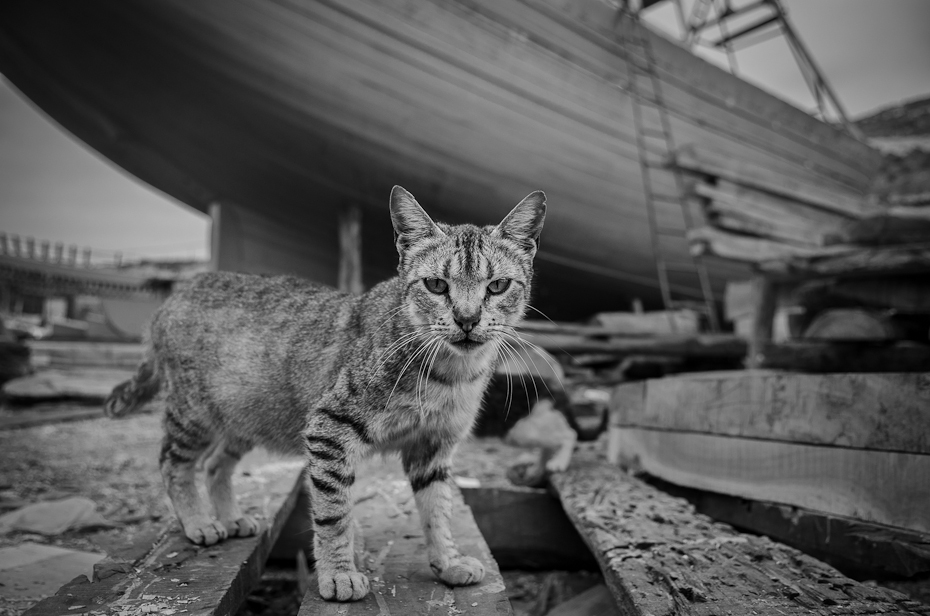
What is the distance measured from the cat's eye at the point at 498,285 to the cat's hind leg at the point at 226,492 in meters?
1.33

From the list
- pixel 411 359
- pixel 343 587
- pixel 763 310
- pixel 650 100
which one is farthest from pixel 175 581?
pixel 650 100

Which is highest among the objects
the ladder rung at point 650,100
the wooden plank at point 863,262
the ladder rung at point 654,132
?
the ladder rung at point 650,100

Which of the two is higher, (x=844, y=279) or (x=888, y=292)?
(x=844, y=279)

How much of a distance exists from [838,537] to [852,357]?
6.28 ft

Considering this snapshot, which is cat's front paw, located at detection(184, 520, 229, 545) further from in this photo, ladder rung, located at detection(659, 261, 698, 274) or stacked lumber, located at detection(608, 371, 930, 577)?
ladder rung, located at detection(659, 261, 698, 274)

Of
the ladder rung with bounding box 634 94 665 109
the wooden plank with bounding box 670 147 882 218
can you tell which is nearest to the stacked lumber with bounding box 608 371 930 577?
the wooden plank with bounding box 670 147 882 218

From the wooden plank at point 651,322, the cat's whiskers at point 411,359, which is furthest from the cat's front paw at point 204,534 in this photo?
the wooden plank at point 651,322

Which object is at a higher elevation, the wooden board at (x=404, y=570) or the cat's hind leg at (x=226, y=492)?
the cat's hind leg at (x=226, y=492)

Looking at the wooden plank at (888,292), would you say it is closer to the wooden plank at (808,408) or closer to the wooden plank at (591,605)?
the wooden plank at (808,408)

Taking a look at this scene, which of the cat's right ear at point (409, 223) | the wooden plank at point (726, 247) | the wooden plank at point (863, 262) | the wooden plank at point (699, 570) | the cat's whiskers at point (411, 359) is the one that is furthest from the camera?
the wooden plank at point (726, 247)

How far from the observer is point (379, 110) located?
5652 millimetres

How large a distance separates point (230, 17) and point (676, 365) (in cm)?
618

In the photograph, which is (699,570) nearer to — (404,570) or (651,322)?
(404,570)

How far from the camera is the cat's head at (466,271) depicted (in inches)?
72.3
